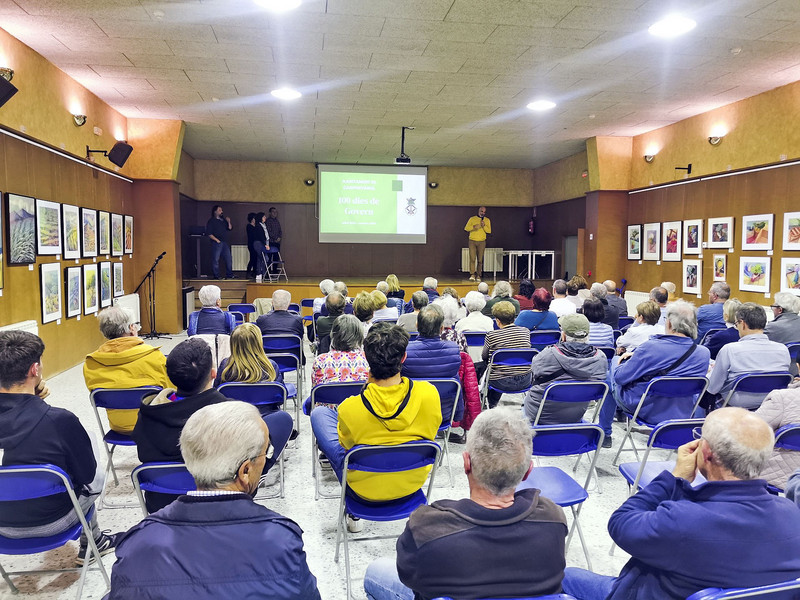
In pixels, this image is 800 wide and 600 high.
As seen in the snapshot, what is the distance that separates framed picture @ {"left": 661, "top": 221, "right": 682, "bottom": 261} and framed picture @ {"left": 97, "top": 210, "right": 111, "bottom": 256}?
9.54 meters

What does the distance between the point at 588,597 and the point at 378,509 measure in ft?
3.29

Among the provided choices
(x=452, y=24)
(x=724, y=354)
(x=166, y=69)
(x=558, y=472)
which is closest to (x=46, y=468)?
(x=558, y=472)

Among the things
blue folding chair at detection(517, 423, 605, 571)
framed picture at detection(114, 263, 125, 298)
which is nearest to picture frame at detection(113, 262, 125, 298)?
framed picture at detection(114, 263, 125, 298)

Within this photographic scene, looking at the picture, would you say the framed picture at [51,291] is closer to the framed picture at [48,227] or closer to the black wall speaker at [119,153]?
the framed picture at [48,227]

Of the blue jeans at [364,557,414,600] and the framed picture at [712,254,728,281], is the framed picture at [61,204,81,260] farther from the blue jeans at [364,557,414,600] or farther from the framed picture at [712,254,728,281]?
the framed picture at [712,254,728,281]

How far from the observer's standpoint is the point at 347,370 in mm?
3568

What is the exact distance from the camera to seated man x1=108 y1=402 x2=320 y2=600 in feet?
4.02

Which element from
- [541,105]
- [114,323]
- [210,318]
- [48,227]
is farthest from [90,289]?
[541,105]

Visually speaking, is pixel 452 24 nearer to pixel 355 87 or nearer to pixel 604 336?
pixel 355 87

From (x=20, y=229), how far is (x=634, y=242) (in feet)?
33.3

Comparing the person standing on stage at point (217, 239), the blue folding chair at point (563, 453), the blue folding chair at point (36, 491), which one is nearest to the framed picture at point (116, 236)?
the person standing on stage at point (217, 239)

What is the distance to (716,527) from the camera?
1401 mm

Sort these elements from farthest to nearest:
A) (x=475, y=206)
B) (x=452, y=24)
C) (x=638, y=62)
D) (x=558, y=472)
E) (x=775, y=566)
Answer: (x=475, y=206)
(x=638, y=62)
(x=452, y=24)
(x=558, y=472)
(x=775, y=566)

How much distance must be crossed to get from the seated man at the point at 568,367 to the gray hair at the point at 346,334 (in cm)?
123
